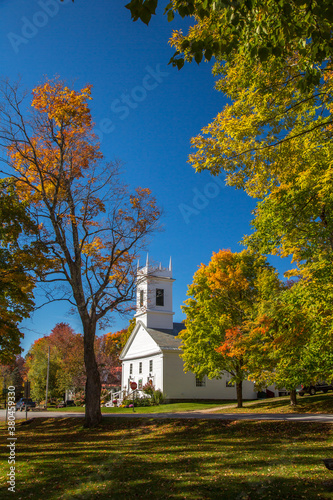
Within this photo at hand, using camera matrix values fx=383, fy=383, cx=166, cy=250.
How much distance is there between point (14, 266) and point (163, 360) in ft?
65.9

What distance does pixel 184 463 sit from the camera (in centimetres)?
830

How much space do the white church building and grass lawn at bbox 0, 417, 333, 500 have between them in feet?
53.1

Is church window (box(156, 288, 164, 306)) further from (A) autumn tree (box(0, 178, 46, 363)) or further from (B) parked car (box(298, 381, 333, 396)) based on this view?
(A) autumn tree (box(0, 178, 46, 363))

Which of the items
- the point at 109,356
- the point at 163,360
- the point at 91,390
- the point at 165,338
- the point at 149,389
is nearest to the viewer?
the point at 91,390

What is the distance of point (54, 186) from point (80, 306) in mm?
5723

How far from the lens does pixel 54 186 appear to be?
58.8 feet

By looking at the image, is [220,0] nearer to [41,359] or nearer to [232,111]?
[232,111]

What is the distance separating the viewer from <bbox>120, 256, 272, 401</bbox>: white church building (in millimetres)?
32719

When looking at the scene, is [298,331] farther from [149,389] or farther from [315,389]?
[149,389]

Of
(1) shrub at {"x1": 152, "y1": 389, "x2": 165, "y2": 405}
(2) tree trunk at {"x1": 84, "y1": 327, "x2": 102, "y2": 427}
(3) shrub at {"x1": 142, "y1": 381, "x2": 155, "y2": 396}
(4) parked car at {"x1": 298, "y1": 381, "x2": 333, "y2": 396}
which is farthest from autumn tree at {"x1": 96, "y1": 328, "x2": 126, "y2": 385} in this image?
(2) tree trunk at {"x1": 84, "y1": 327, "x2": 102, "y2": 427}

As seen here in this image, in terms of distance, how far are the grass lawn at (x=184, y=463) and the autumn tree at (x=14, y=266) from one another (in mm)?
4026

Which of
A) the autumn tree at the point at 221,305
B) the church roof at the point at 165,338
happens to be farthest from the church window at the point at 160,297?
the autumn tree at the point at 221,305

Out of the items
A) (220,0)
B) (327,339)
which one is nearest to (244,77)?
(220,0)

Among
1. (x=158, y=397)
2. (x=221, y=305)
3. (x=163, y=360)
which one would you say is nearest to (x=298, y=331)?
(x=221, y=305)
